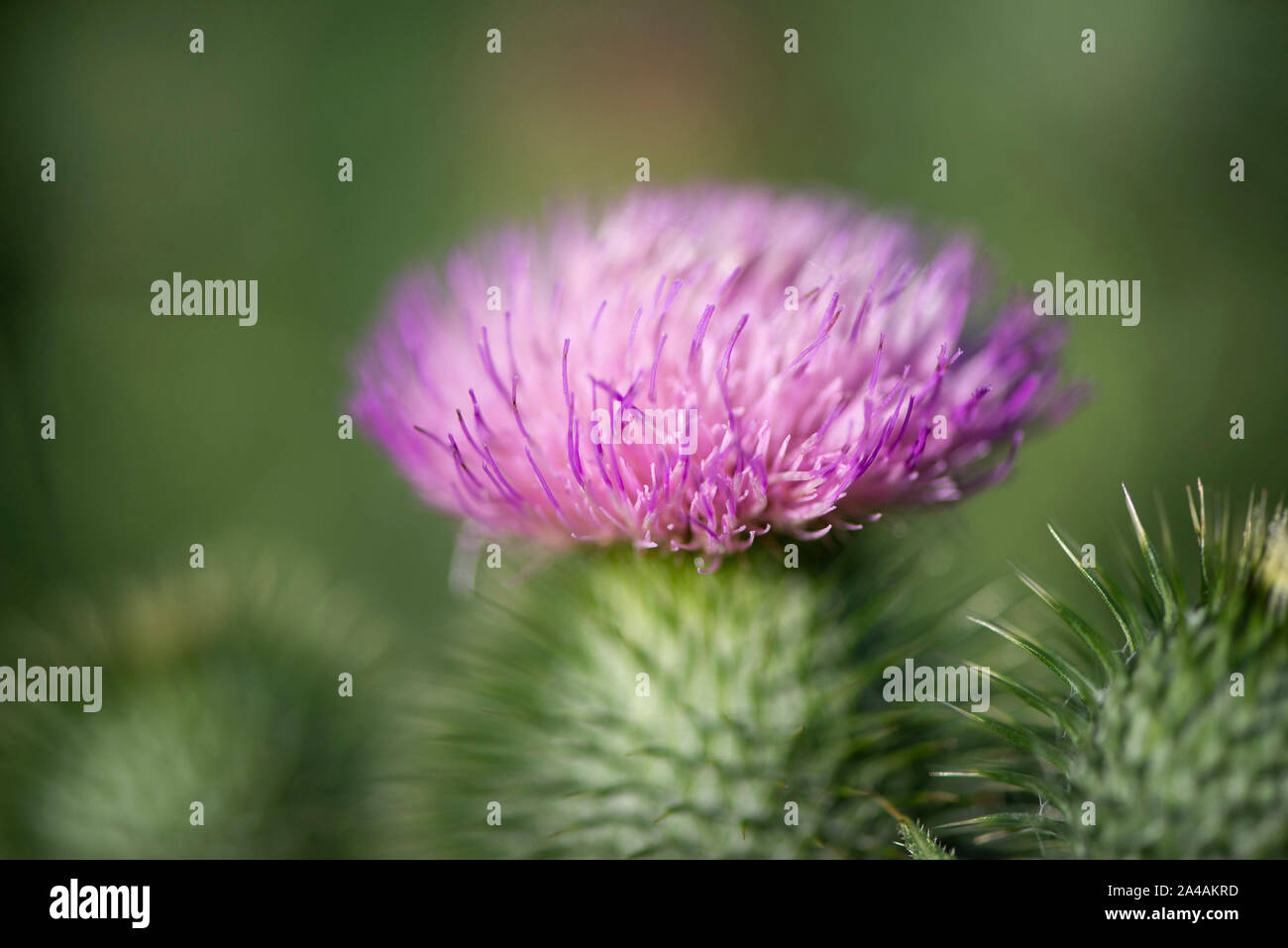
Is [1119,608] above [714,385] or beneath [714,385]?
beneath

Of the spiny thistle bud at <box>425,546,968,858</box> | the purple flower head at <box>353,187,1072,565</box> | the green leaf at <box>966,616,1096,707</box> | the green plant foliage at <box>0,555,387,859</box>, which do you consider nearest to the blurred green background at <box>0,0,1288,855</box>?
the green plant foliage at <box>0,555,387,859</box>

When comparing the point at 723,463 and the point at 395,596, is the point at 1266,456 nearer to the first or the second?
the point at 723,463

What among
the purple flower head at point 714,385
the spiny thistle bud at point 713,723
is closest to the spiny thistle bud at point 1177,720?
the spiny thistle bud at point 713,723

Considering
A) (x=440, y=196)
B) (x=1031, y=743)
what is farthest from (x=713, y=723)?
(x=440, y=196)

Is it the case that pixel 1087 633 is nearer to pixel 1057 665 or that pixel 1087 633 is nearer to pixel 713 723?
pixel 1057 665

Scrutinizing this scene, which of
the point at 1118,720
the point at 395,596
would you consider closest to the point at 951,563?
the point at 1118,720
